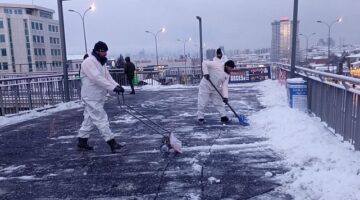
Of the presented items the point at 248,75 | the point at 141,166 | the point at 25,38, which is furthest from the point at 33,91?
the point at 25,38

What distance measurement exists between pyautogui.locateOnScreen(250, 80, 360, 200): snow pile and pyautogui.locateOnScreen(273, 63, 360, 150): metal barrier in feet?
0.71

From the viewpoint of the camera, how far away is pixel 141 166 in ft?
17.2

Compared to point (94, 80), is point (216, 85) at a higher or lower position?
lower

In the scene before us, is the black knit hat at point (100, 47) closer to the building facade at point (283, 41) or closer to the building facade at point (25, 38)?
the building facade at point (283, 41)

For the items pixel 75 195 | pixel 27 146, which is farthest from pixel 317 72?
pixel 27 146

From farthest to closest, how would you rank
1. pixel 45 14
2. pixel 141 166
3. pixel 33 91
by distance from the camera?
1. pixel 45 14
2. pixel 33 91
3. pixel 141 166

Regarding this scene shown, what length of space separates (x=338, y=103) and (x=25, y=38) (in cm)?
8050

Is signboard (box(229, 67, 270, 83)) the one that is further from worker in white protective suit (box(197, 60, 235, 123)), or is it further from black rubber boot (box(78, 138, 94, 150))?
black rubber boot (box(78, 138, 94, 150))

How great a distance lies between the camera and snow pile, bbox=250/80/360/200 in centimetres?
384

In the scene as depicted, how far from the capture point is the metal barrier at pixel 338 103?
17.2 ft

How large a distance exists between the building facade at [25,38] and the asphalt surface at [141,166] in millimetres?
66266

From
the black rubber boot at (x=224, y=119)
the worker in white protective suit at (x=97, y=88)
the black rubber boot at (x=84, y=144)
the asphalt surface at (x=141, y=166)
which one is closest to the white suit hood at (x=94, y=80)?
the worker in white protective suit at (x=97, y=88)

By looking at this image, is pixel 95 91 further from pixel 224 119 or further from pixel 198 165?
pixel 224 119

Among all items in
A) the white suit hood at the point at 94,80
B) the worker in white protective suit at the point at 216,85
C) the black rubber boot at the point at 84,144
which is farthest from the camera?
the worker in white protective suit at the point at 216,85
